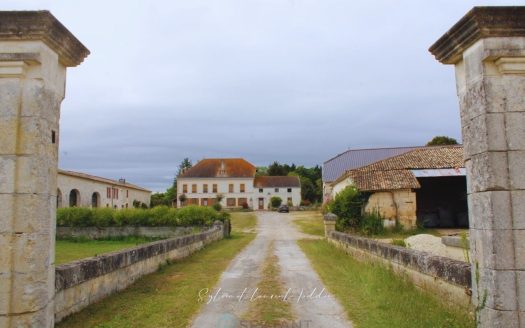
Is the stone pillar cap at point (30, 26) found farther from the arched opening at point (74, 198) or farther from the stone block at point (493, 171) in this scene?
the arched opening at point (74, 198)

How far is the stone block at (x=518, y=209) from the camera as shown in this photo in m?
4.18

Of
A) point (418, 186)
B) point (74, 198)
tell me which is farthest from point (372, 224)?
point (74, 198)

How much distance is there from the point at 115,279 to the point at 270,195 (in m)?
57.5

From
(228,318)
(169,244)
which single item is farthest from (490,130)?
(169,244)

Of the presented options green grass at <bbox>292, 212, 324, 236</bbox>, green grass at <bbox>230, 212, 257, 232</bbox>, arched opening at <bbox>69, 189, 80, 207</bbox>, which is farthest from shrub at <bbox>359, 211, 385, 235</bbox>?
arched opening at <bbox>69, 189, 80, 207</bbox>

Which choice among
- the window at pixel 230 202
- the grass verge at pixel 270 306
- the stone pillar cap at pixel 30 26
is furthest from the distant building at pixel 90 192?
the stone pillar cap at pixel 30 26

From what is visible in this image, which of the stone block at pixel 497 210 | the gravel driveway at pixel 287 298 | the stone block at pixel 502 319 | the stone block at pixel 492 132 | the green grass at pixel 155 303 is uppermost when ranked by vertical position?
the stone block at pixel 492 132

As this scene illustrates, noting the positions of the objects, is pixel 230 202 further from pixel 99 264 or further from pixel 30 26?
pixel 30 26

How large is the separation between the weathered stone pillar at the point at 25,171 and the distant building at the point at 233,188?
2337 inches

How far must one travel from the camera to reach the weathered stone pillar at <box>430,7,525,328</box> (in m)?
4.15

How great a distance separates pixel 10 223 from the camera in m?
4.18

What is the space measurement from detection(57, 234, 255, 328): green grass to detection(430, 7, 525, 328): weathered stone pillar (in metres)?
3.46

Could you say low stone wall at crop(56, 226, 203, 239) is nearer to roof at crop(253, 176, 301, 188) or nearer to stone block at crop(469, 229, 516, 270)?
stone block at crop(469, 229, 516, 270)

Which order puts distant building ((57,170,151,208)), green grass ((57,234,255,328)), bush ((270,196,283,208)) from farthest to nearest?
1. bush ((270,196,283,208))
2. distant building ((57,170,151,208))
3. green grass ((57,234,255,328))
